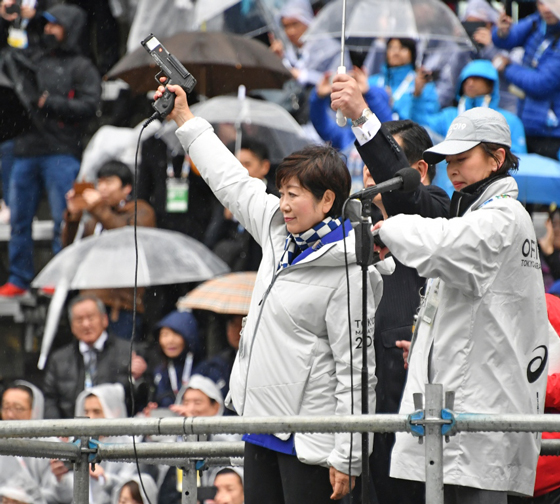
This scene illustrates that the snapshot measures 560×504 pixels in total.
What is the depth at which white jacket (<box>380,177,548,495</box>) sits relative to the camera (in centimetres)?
316

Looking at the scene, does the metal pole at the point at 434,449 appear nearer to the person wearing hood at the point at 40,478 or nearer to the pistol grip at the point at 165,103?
the pistol grip at the point at 165,103

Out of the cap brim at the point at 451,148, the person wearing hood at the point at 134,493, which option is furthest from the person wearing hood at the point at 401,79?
the cap brim at the point at 451,148

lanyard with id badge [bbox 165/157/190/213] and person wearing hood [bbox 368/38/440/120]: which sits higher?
Answer: person wearing hood [bbox 368/38/440/120]

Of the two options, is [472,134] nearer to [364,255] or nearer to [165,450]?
[364,255]

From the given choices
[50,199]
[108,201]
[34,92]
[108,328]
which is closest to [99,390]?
[108,328]

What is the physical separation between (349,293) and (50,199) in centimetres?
572

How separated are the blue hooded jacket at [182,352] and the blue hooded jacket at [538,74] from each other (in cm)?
302

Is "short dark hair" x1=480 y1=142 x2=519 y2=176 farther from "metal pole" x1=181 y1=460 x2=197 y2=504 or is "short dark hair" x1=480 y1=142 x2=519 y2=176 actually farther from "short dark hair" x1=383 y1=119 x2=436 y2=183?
"metal pole" x1=181 y1=460 x2=197 y2=504

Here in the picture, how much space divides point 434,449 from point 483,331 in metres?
0.47

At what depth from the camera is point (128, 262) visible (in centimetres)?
757

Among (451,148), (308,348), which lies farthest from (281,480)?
(451,148)

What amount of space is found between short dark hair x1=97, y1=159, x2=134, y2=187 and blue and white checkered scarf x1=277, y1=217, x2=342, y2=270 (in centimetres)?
465

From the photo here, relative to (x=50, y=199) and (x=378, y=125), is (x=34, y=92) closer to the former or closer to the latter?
(x=50, y=199)

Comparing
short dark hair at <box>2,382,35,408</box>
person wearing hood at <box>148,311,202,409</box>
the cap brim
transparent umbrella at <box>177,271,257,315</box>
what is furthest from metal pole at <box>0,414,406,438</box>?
short dark hair at <box>2,382,35,408</box>
